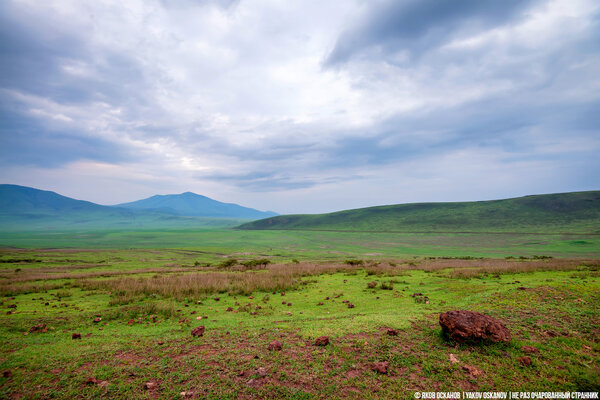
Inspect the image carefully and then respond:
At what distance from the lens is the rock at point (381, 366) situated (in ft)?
16.3

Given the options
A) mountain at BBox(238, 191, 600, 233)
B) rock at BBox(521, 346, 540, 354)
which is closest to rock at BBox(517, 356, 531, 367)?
rock at BBox(521, 346, 540, 354)

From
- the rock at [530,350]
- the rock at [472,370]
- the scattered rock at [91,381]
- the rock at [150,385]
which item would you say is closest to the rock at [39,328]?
the scattered rock at [91,381]

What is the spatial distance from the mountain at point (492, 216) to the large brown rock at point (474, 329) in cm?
12459

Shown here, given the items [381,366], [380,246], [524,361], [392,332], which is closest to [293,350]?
[381,366]

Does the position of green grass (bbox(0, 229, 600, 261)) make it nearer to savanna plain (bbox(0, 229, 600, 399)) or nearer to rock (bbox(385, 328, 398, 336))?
savanna plain (bbox(0, 229, 600, 399))

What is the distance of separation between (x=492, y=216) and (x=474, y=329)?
159377 mm

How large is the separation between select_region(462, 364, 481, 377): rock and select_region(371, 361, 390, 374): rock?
1.51 metres

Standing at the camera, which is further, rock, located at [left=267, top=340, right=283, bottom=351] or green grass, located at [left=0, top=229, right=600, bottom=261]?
green grass, located at [left=0, top=229, right=600, bottom=261]

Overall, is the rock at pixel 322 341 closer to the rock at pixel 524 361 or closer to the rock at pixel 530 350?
the rock at pixel 524 361

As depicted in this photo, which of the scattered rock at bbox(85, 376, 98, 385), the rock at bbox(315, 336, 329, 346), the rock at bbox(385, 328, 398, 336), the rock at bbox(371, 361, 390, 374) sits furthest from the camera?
the rock at bbox(385, 328, 398, 336)

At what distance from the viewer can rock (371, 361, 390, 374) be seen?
196 inches

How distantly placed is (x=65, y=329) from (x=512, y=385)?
11.9m

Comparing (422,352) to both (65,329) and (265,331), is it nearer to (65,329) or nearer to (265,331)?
(265,331)

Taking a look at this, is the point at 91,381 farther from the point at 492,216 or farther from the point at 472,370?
the point at 492,216
